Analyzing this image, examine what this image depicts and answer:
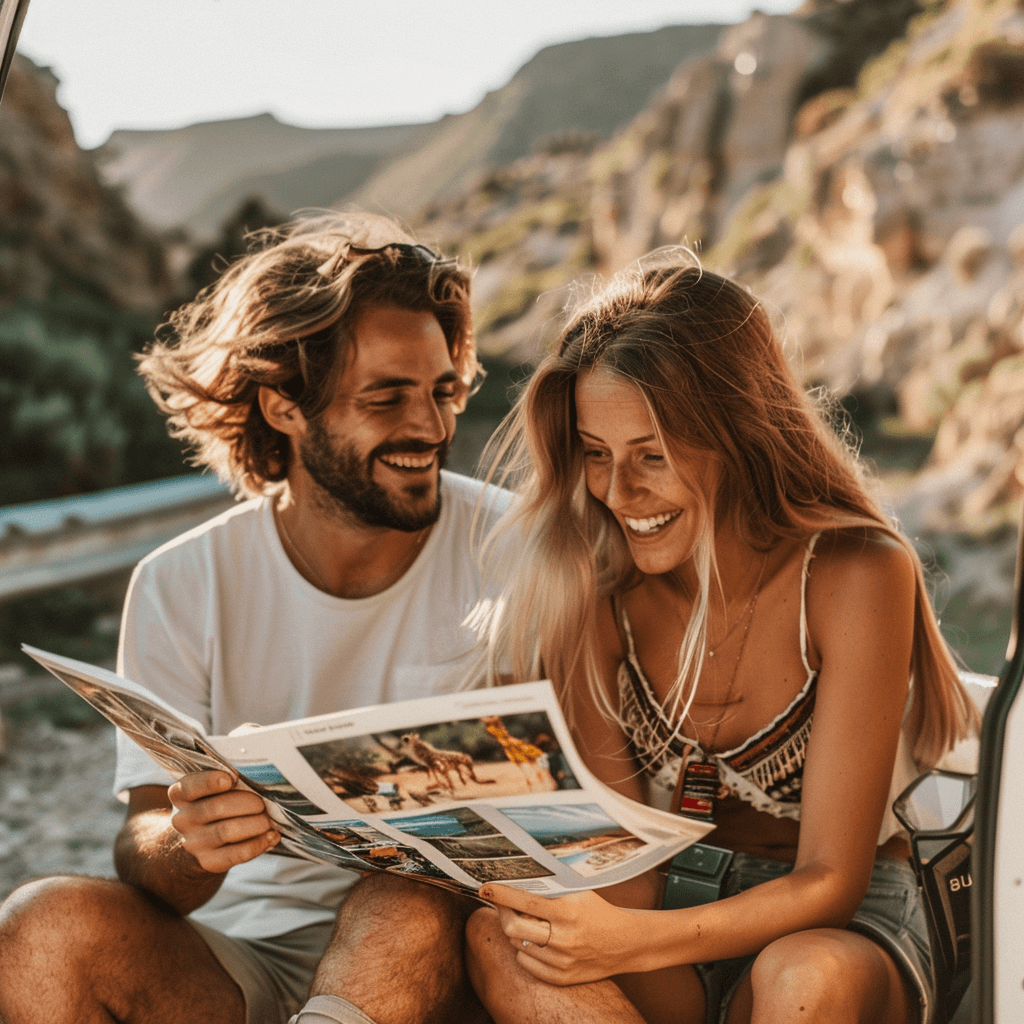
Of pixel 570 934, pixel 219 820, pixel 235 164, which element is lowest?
pixel 570 934

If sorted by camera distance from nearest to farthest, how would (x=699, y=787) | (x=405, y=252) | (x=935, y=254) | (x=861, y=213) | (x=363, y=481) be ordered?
(x=699, y=787) → (x=363, y=481) → (x=405, y=252) → (x=935, y=254) → (x=861, y=213)

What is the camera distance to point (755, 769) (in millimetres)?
1724

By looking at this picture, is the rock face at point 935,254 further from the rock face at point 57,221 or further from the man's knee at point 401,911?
the man's knee at point 401,911

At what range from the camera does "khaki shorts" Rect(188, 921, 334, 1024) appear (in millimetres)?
1769

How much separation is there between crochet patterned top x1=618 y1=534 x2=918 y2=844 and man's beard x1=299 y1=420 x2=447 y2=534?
54 cm

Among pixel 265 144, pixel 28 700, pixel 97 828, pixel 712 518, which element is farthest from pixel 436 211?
pixel 712 518

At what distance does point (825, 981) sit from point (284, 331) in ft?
5.04

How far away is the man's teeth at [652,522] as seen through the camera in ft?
5.61

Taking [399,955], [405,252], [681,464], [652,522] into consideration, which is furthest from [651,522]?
[405,252]

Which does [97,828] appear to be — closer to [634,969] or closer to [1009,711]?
[634,969]

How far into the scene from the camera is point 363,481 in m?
2.15

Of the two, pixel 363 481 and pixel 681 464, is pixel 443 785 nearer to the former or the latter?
pixel 681 464

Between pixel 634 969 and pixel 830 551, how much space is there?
694 mm

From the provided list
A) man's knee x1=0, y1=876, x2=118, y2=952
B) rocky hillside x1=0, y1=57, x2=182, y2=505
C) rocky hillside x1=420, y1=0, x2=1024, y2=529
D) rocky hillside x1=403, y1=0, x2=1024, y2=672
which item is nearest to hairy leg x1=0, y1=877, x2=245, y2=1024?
man's knee x1=0, y1=876, x2=118, y2=952
